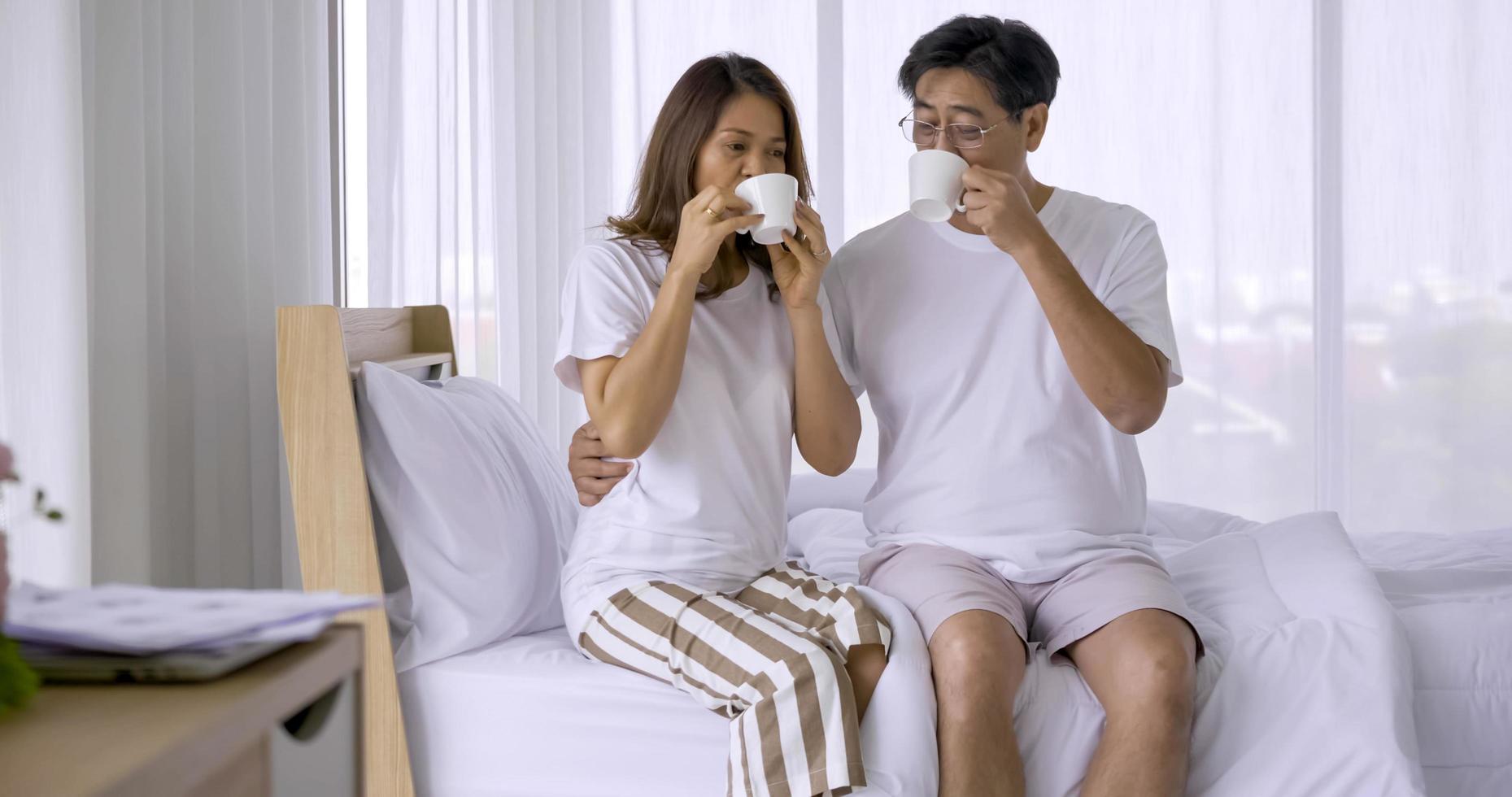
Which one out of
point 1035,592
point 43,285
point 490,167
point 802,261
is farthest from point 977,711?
point 490,167

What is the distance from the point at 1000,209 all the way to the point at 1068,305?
147 mm

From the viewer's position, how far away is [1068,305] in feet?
4.54

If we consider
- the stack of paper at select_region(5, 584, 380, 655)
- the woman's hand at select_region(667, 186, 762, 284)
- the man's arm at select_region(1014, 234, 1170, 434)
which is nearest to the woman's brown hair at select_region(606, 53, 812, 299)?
the woman's hand at select_region(667, 186, 762, 284)

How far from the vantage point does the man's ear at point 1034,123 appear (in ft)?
5.14

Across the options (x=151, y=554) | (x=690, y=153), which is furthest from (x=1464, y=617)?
(x=151, y=554)

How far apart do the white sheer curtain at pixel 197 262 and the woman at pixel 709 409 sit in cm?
58

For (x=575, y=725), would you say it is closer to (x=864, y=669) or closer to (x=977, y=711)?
(x=864, y=669)

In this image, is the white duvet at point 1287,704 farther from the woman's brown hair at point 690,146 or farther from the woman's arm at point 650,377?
the woman's brown hair at point 690,146

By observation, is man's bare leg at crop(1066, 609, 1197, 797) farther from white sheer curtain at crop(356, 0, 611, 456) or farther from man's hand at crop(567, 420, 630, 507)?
white sheer curtain at crop(356, 0, 611, 456)

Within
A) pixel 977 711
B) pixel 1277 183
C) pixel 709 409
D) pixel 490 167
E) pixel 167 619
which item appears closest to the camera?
pixel 167 619

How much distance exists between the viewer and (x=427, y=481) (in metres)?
1.45

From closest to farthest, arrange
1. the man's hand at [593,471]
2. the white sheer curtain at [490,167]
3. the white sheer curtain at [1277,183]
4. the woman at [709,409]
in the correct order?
1. the woman at [709,409]
2. the man's hand at [593,471]
3. the white sheer curtain at [490,167]
4. the white sheer curtain at [1277,183]

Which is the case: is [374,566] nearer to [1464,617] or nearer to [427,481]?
[427,481]

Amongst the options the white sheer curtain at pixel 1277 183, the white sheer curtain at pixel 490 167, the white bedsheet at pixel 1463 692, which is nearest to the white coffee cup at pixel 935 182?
the white bedsheet at pixel 1463 692
